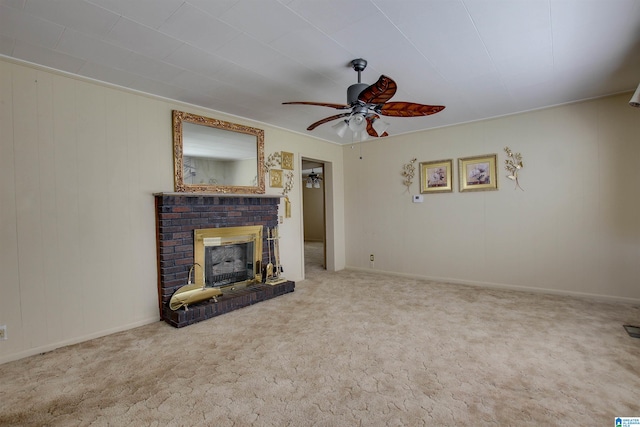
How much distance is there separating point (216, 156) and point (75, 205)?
1.55 metres

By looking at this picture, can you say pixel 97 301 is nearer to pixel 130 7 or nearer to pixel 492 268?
pixel 130 7

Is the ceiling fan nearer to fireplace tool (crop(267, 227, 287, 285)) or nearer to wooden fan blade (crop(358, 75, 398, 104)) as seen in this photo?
wooden fan blade (crop(358, 75, 398, 104))

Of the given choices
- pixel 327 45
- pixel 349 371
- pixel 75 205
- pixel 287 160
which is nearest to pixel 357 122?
pixel 327 45

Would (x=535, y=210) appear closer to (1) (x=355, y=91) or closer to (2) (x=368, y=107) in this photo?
(2) (x=368, y=107)

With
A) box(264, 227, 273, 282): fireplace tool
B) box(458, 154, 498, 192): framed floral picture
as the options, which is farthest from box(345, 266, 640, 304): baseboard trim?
box(264, 227, 273, 282): fireplace tool

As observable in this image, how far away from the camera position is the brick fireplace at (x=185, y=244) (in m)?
3.33

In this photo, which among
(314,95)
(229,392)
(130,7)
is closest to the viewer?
(130,7)

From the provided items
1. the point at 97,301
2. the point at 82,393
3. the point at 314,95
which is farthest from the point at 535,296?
the point at 97,301

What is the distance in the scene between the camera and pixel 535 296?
398cm

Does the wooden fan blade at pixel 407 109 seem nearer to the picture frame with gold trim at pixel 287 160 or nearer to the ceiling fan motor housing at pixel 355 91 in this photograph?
the ceiling fan motor housing at pixel 355 91

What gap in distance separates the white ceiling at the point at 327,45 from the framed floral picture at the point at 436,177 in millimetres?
1487

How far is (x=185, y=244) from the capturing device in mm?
3520

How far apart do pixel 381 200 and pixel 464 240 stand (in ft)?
4.99

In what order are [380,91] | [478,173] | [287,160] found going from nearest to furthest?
1. [380,91]
2. [478,173]
3. [287,160]
